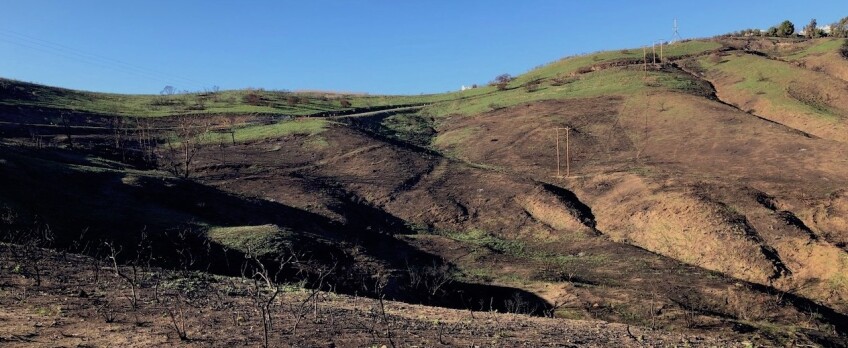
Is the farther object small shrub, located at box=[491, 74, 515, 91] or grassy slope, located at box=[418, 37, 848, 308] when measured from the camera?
small shrub, located at box=[491, 74, 515, 91]

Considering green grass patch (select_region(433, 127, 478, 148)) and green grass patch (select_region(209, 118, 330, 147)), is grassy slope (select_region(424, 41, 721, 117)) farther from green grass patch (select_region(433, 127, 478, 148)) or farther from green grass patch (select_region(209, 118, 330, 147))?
green grass patch (select_region(209, 118, 330, 147))

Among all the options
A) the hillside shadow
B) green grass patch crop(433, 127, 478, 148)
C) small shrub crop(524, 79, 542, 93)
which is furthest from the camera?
small shrub crop(524, 79, 542, 93)

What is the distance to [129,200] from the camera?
110 ft

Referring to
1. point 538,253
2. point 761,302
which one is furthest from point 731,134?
point 761,302

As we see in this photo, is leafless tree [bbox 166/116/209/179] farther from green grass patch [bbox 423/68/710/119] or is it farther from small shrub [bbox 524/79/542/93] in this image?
small shrub [bbox 524/79/542/93]

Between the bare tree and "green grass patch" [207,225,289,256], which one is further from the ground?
the bare tree

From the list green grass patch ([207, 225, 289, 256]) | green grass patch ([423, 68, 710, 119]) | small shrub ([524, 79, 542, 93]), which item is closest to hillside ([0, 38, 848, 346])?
green grass patch ([207, 225, 289, 256])

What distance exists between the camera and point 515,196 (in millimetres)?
43500

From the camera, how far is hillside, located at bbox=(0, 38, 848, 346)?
2556cm

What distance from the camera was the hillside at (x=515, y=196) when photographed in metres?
25.6

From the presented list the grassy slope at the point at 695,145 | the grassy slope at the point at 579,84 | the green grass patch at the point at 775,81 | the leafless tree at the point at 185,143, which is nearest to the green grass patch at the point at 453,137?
the grassy slope at the point at 695,145

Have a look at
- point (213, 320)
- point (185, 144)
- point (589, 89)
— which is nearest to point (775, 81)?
point (589, 89)

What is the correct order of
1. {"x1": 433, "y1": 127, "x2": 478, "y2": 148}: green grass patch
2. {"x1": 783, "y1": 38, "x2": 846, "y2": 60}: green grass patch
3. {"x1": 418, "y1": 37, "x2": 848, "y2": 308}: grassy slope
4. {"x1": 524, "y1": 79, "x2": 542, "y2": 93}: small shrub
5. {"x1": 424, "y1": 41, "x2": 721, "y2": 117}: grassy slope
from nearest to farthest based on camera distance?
{"x1": 418, "y1": 37, "x2": 848, "y2": 308}: grassy slope
{"x1": 433, "y1": 127, "x2": 478, "y2": 148}: green grass patch
{"x1": 424, "y1": 41, "x2": 721, "y2": 117}: grassy slope
{"x1": 783, "y1": 38, "x2": 846, "y2": 60}: green grass patch
{"x1": 524, "y1": 79, "x2": 542, "y2": 93}: small shrub

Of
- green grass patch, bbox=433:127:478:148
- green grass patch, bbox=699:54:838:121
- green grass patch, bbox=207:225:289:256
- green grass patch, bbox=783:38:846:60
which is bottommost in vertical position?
green grass patch, bbox=207:225:289:256
